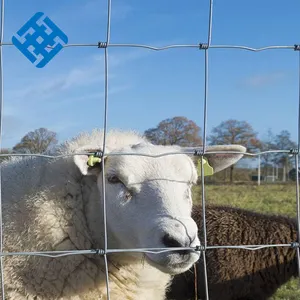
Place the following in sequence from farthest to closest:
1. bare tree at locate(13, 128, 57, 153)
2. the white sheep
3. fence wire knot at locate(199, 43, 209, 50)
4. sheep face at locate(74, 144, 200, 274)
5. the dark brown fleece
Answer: the dark brown fleece → bare tree at locate(13, 128, 57, 153) → the white sheep → sheep face at locate(74, 144, 200, 274) → fence wire knot at locate(199, 43, 209, 50)

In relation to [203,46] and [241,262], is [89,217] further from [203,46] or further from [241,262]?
[241,262]

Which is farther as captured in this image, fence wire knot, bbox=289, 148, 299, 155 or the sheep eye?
the sheep eye

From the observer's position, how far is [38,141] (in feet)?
12.1

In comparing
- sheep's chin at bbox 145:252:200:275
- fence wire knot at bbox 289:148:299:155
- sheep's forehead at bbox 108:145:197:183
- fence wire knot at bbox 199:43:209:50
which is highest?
fence wire knot at bbox 199:43:209:50

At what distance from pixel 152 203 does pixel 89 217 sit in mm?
530

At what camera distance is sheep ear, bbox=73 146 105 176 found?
2957mm

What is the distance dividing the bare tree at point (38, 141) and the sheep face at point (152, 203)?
2.36 ft

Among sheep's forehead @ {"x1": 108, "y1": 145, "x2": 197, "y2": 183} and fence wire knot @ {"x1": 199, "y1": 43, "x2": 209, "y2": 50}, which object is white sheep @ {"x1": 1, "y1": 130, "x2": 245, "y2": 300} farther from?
fence wire knot @ {"x1": 199, "y1": 43, "x2": 209, "y2": 50}

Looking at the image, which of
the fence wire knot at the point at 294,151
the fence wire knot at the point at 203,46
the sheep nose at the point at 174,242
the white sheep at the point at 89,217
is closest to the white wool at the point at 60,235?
the white sheep at the point at 89,217

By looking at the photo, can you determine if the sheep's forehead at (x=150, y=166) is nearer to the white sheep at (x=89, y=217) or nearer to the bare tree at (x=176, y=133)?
the white sheep at (x=89, y=217)

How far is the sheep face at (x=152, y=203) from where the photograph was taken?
258 centimetres

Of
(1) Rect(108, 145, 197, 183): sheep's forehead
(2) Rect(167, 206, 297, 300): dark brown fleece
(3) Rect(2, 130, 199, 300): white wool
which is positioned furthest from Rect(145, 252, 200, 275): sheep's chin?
(2) Rect(167, 206, 297, 300): dark brown fleece

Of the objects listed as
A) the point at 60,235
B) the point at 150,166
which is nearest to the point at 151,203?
the point at 150,166

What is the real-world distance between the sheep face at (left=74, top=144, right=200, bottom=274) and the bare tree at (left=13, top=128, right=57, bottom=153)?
0.72m
